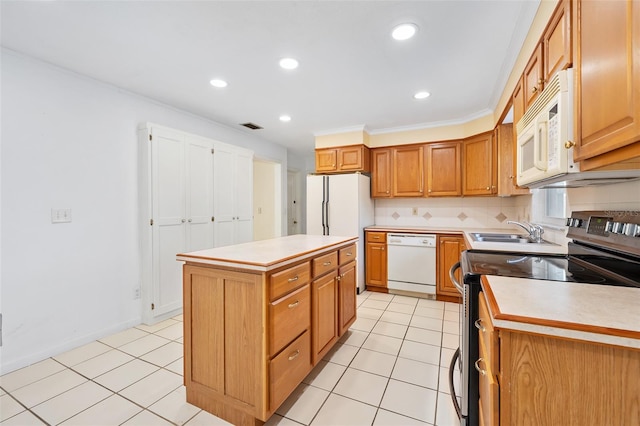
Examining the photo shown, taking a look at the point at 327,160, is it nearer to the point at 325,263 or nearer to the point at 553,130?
the point at 325,263

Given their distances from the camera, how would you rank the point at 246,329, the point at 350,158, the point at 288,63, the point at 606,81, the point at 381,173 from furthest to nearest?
the point at 381,173, the point at 350,158, the point at 288,63, the point at 246,329, the point at 606,81

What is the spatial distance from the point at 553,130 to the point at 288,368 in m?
1.81

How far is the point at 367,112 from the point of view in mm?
3438

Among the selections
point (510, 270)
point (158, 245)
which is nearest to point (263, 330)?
point (510, 270)

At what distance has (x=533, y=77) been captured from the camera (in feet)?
→ 5.62

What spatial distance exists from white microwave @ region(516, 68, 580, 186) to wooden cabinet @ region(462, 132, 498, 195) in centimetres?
196

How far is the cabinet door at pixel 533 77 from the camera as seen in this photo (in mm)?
1578

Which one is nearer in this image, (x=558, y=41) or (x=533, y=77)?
(x=558, y=41)

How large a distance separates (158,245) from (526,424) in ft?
10.2

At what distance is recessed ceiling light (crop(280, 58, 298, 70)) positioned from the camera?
7.29 feet

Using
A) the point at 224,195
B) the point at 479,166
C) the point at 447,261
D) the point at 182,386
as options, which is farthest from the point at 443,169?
the point at 182,386

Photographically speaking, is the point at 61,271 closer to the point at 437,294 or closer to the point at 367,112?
the point at 367,112

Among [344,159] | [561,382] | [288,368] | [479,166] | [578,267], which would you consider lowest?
[288,368]

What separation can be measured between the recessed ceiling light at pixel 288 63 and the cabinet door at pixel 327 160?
1.91m
